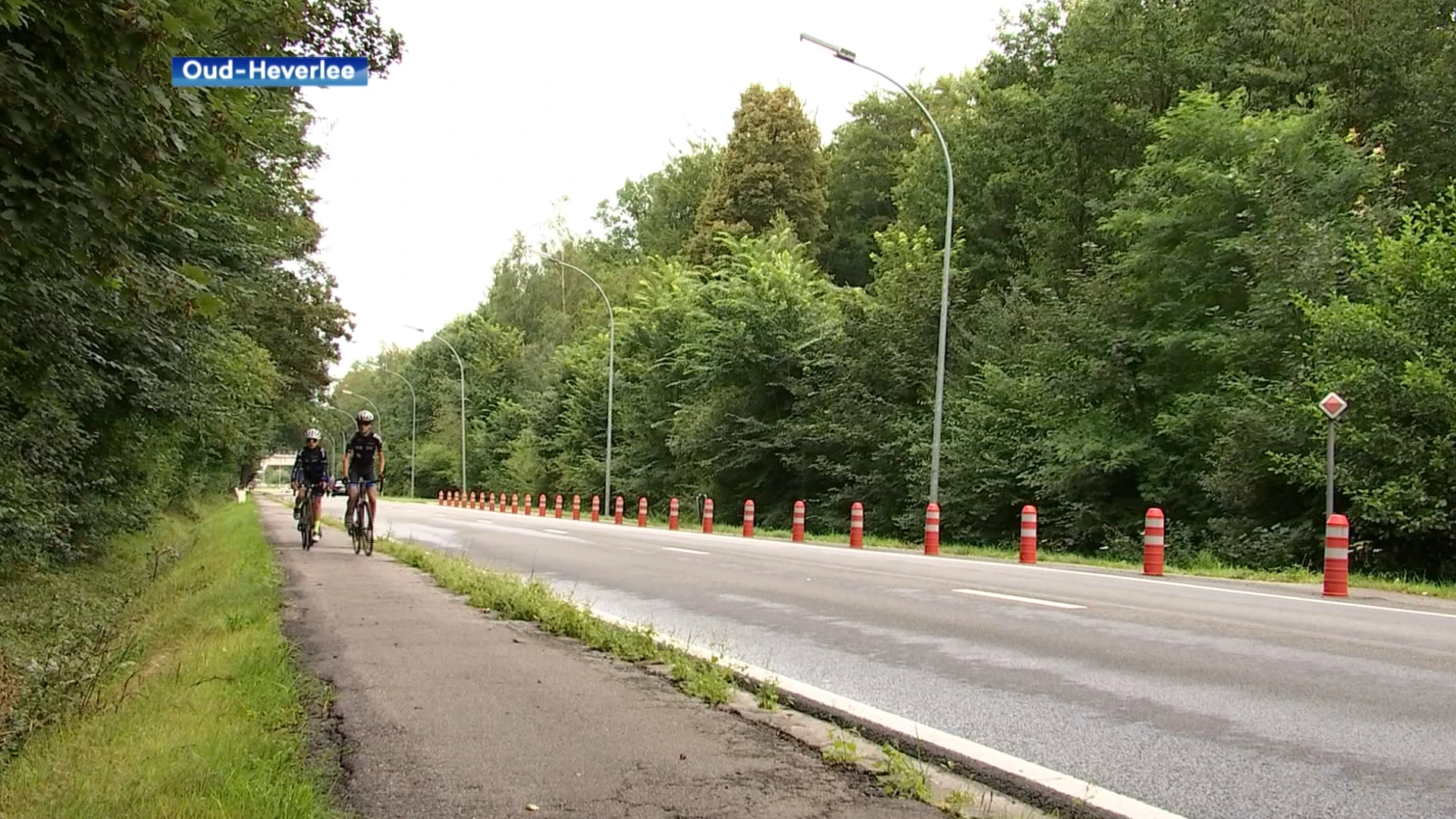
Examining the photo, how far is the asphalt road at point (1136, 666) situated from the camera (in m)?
4.71

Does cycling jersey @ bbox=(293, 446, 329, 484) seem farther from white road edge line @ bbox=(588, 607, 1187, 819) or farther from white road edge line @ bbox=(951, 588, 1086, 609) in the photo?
white road edge line @ bbox=(588, 607, 1187, 819)

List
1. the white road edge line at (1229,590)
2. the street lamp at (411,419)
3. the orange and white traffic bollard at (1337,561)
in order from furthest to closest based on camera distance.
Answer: the street lamp at (411,419) → the orange and white traffic bollard at (1337,561) → the white road edge line at (1229,590)

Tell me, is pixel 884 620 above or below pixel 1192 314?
below

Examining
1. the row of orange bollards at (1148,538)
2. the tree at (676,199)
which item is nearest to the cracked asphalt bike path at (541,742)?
the row of orange bollards at (1148,538)

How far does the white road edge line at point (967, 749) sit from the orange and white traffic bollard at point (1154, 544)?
31.9ft

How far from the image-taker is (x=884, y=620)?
942 centimetres

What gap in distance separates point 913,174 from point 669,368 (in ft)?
37.0

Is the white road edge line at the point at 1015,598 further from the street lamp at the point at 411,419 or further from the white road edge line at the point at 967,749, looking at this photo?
the street lamp at the point at 411,419

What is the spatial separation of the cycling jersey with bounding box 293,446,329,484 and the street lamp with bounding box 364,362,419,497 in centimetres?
6439

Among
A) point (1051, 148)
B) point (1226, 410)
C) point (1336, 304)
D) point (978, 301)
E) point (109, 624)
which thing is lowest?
point (109, 624)

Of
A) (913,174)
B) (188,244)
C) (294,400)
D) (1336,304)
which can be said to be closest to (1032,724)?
(188,244)

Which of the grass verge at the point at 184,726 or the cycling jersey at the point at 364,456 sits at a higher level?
the cycling jersey at the point at 364,456

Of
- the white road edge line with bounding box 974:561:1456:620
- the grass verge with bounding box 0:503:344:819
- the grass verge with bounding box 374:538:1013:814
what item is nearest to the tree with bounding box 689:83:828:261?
the white road edge line with bounding box 974:561:1456:620

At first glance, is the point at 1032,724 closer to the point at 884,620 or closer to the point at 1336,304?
the point at 884,620
